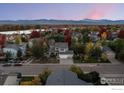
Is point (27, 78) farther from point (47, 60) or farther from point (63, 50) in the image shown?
point (63, 50)

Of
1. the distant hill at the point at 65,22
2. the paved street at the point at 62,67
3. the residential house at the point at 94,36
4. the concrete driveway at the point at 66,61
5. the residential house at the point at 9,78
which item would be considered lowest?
the residential house at the point at 9,78

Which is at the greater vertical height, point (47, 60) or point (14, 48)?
point (14, 48)

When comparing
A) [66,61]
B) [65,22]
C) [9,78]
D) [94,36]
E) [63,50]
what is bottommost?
[9,78]

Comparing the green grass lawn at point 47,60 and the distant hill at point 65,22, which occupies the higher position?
the distant hill at point 65,22

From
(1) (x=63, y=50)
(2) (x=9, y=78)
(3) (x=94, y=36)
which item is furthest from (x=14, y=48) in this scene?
(3) (x=94, y=36)

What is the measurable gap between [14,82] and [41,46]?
1.35 feet

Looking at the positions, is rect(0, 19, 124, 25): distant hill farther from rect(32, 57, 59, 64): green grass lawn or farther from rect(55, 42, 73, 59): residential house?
rect(32, 57, 59, 64): green grass lawn

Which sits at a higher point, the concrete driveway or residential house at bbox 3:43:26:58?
residential house at bbox 3:43:26:58

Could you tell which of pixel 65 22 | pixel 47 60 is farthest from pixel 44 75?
pixel 65 22

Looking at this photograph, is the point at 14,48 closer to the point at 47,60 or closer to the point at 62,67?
the point at 47,60

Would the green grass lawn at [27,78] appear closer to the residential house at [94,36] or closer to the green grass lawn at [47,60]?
the green grass lawn at [47,60]

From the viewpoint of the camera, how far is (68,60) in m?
1.99

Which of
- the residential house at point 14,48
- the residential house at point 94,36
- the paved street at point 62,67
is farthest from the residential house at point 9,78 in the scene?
the residential house at point 94,36

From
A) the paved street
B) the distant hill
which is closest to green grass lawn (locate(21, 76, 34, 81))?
the paved street
